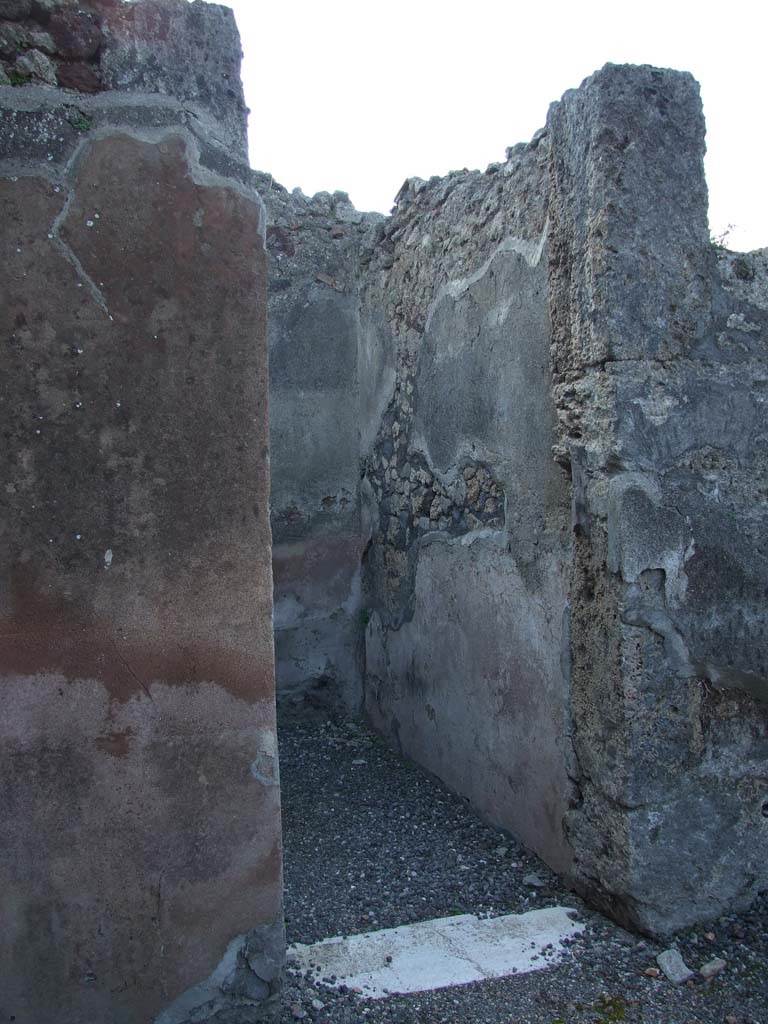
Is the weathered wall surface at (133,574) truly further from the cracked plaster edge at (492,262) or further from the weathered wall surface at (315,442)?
the weathered wall surface at (315,442)

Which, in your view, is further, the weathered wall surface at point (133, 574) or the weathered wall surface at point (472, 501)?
the weathered wall surface at point (472, 501)

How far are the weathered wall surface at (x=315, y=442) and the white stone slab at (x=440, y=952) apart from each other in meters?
1.85

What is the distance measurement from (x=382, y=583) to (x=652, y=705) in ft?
5.94

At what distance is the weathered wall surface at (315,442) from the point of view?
13.0 ft

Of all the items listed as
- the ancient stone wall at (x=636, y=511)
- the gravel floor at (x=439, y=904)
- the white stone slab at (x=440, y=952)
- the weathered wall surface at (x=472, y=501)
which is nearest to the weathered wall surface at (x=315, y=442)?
the weathered wall surface at (x=472, y=501)

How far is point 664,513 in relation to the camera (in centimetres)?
216

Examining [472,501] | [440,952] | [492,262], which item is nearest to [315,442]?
[472,501]

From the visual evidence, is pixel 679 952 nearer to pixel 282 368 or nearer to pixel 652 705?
pixel 652 705

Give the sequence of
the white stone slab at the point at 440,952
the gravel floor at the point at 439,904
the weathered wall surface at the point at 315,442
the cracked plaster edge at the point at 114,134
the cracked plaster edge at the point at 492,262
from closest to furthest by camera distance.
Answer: the cracked plaster edge at the point at 114,134, the gravel floor at the point at 439,904, the white stone slab at the point at 440,952, the cracked plaster edge at the point at 492,262, the weathered wall surface at the point at 315,442

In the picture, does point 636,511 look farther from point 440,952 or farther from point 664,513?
point 440,952

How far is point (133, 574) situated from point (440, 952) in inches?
47.2

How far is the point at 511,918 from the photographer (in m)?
2.25

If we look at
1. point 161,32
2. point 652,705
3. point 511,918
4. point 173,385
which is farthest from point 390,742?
point 161,32

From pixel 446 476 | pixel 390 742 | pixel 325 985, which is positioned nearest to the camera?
pixel 325 985
